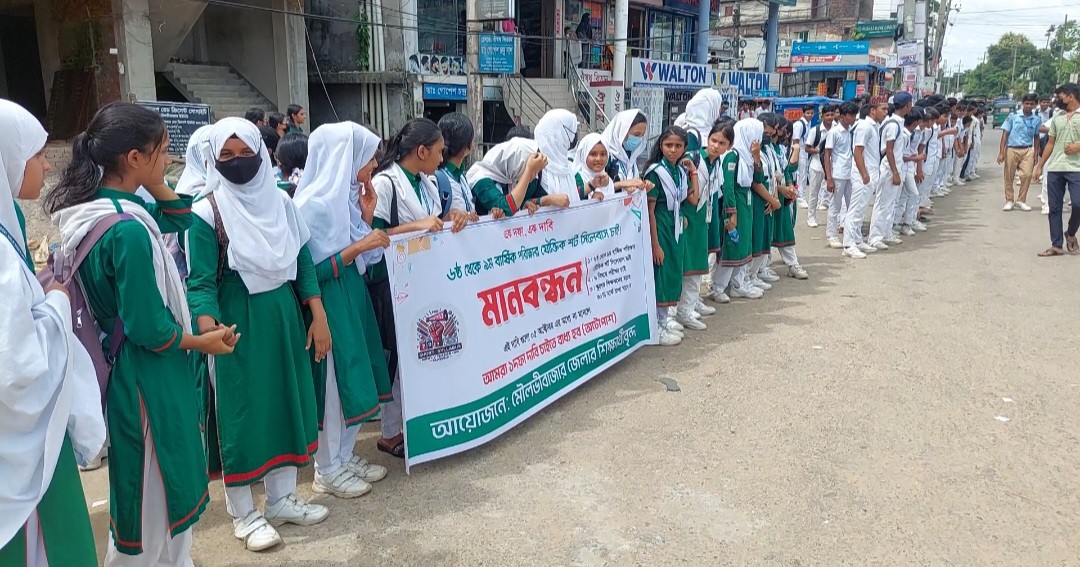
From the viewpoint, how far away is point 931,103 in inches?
493

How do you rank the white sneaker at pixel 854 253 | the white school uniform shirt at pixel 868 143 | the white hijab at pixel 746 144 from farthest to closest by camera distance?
1. the white sneaker at pixel 854 253
2. the white school uniform shirt at pixel 868 143
3. the white hijab at pixel 746 144

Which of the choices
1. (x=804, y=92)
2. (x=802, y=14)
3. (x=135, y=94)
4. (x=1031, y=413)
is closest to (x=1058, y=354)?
(x=1031, y=413)

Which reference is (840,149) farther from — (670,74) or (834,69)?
(834,69)

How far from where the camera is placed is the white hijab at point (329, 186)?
3.11m

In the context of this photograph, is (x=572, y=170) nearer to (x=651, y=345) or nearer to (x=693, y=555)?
(x=651, y=345)

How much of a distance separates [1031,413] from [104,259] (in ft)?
15.1

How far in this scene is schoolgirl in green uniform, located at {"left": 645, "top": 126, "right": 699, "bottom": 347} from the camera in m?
5.32

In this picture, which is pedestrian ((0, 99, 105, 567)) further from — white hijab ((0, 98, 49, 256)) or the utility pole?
the utility pole

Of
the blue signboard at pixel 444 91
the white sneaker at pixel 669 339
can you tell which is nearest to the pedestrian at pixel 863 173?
the white sneaker at pixel 669 339

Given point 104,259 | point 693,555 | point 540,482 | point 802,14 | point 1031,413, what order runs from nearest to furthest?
point 104,259
point 693,555
point 540,482
point 1031,413
point 802,14

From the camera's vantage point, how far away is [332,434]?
3346mm

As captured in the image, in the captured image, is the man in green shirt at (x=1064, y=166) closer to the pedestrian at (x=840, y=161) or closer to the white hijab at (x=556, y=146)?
the pedestrian at (x=840, y=161)

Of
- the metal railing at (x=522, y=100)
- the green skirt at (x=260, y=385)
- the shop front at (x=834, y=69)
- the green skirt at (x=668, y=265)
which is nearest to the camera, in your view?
the green skirt at (x=260, y=385)

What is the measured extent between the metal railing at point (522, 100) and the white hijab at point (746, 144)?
12.8 m
